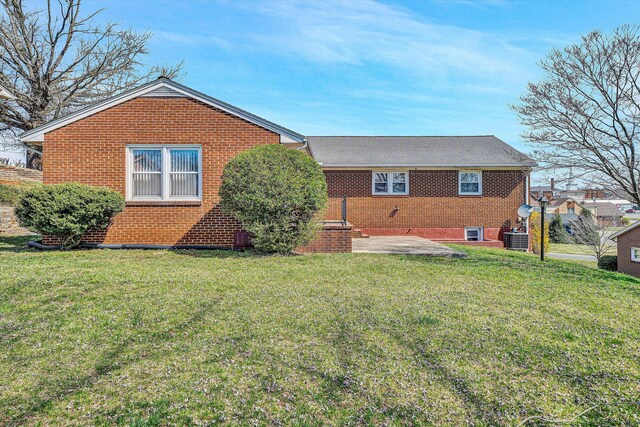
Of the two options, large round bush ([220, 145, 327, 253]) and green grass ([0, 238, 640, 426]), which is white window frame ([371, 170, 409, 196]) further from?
green grass ([0, 238, 640, 426])

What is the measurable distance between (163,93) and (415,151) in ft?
39.4

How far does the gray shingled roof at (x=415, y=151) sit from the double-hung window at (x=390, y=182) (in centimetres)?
63

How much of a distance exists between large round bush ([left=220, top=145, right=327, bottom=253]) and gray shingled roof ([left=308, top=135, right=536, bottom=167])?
8189 millimetres

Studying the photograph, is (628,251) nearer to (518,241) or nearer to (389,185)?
(518,241)

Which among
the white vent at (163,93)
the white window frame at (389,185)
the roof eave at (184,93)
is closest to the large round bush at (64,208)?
the roof eave at (184,93)

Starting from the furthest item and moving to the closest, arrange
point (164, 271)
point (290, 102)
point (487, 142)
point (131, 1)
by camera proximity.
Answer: point (487, 142) < point (290, 102) < point (131, 1) < point (164, 271)

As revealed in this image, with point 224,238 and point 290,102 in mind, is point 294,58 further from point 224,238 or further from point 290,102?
point 224,238

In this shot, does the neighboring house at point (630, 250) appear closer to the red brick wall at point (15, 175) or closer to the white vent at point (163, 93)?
the white vent at point (163, 93)

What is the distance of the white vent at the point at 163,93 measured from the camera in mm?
9656

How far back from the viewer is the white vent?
31.7 feet

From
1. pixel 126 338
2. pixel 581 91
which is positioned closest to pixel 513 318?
pixel 126 338

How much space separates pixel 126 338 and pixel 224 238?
245 inches

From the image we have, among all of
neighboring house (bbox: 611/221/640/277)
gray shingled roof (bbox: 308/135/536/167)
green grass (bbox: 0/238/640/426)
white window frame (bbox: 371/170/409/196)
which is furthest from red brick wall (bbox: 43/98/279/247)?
neighboring house (bbox: 611/221/640/277)

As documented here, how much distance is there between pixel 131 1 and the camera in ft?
32.2
